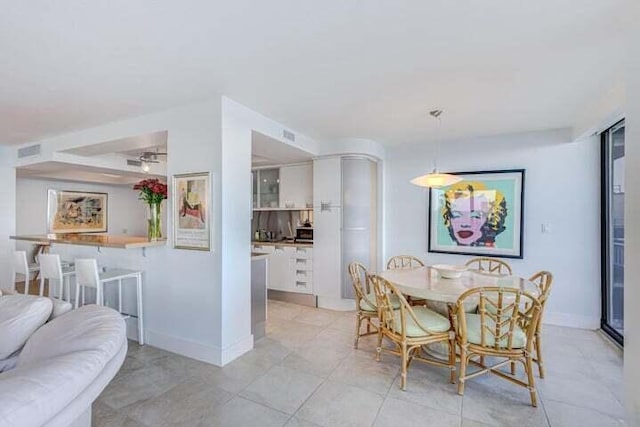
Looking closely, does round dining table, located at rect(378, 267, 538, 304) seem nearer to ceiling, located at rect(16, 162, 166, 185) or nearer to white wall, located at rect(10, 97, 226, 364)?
white wall, located at rect(10, 97, 226, 364)

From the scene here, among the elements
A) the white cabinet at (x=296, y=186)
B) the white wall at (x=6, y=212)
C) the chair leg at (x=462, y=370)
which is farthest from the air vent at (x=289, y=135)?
the white wall at (x=6, y=212)

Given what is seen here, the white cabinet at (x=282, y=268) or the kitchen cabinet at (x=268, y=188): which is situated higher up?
the kitchen cabinet at (x=268, y=188)

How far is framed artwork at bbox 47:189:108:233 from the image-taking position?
6.36 m

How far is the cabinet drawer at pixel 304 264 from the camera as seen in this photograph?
4527 millimetres

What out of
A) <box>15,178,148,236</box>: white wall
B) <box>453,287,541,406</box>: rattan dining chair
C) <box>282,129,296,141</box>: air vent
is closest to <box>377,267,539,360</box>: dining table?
<box>453,287,541,406</box>: rattan dining chair

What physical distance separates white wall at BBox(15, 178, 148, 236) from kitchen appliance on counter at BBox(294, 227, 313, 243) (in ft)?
7.79

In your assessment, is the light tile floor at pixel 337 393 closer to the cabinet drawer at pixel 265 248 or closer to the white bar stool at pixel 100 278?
the white bar stool at pixel 100 278

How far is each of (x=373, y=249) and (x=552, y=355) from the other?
2.35 meters

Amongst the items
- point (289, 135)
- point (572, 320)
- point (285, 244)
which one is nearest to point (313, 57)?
point (289, 135)

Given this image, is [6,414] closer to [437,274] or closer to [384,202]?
[437,274]

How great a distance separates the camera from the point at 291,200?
4984mm

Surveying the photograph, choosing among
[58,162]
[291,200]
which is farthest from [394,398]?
[58,162]

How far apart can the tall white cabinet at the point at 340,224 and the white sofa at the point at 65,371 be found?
2.98m

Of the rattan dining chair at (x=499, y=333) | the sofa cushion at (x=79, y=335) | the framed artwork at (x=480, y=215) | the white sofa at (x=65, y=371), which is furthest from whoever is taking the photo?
the framed artwork at (x=480, y=215)
